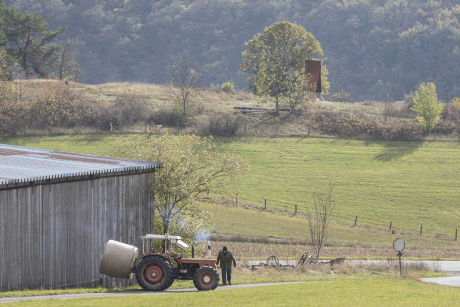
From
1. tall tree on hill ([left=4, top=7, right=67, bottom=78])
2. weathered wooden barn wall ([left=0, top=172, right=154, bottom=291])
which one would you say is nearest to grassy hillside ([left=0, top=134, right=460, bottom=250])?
weathered wooden barn wall ([left=0, top=172, right=154, bottom=291])

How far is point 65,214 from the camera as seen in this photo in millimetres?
17578

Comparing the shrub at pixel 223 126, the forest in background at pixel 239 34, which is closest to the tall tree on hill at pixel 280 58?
the shrub at pixel 223 126

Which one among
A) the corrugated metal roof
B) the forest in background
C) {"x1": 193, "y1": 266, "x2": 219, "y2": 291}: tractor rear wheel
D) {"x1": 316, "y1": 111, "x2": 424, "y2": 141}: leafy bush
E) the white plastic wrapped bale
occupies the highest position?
the forest in background

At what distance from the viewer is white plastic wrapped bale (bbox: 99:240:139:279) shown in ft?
53.5

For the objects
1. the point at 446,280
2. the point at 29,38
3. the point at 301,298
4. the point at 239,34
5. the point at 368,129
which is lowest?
the point at 446,280

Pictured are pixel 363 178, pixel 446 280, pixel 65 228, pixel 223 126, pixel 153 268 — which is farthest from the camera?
pixel 223 126

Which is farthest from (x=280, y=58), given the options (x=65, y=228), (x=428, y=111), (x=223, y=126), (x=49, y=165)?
(x=65, y=228)

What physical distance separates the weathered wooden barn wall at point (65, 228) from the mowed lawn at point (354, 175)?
23.4m

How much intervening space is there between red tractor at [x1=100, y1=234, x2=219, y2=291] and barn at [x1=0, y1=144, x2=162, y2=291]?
2.01 metres

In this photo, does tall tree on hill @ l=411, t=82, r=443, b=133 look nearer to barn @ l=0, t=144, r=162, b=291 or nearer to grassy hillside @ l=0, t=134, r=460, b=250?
grassy hillside @ l=0, t=134, r=460, b=250

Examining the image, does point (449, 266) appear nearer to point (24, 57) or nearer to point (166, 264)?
point (166, 264)

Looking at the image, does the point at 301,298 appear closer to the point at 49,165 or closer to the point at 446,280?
the point at 49,165

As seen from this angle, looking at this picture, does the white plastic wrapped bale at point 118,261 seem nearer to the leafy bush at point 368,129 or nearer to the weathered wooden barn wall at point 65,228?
the weathered wooden barn wall at point 65,228

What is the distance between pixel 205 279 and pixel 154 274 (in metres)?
1.72
